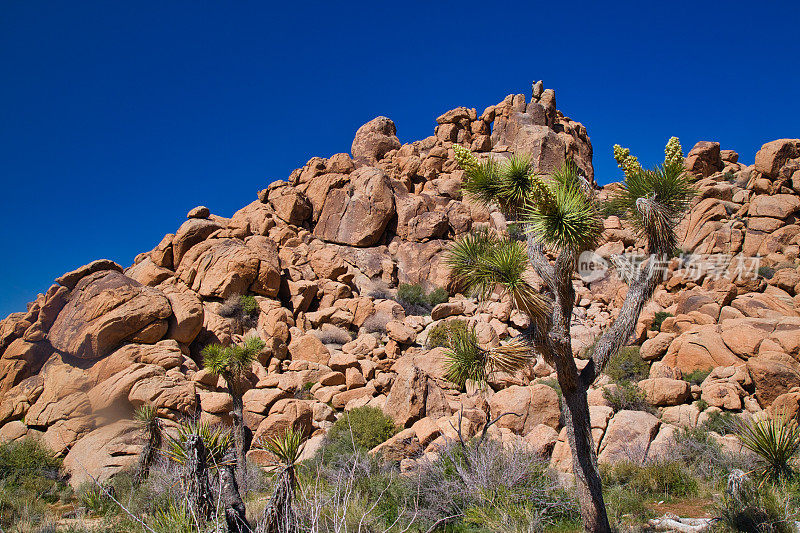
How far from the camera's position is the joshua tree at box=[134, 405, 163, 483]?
36.0ft

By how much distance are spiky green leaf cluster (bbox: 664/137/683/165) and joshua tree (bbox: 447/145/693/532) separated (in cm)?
3

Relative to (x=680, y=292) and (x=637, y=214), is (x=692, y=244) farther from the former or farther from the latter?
(x=637, y=214)

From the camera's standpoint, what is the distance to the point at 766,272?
788 inches

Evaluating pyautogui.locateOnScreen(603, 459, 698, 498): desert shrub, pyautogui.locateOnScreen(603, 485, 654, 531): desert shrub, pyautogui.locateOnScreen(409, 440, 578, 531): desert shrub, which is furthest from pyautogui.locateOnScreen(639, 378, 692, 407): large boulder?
pyautogui.locateOnScreen(409, 440, 578, 531): desert shrub

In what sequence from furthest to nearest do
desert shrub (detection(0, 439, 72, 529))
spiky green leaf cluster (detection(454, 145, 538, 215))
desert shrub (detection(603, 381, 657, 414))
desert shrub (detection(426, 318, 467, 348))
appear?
desert shrub (detection(426, 318, 467, 348)), desert shrub (detection(603, 381, 657, 414)), desert shrub (detection(0, 439, 72, 529)), spiky green leaf cluster (detection(454, 145, 538, 215))

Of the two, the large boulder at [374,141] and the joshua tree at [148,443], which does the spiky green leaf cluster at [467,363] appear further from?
the large boulder at [374,141]

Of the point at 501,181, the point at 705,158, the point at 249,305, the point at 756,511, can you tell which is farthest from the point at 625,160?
the point at 705,158

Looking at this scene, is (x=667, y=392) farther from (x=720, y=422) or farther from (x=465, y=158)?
(x=465, y=158)

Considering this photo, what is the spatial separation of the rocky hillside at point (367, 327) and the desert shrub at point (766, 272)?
3.5 inches

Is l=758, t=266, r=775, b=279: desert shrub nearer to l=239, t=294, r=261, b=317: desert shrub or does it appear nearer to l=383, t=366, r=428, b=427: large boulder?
l=383, t=366, r=428, b=427: large boulder

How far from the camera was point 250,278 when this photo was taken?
22.9m

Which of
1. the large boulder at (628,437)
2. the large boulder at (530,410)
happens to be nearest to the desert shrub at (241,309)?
the large boulder at (530,410)

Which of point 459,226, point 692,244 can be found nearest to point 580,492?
point 692,244

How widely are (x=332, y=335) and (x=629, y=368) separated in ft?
43.8
